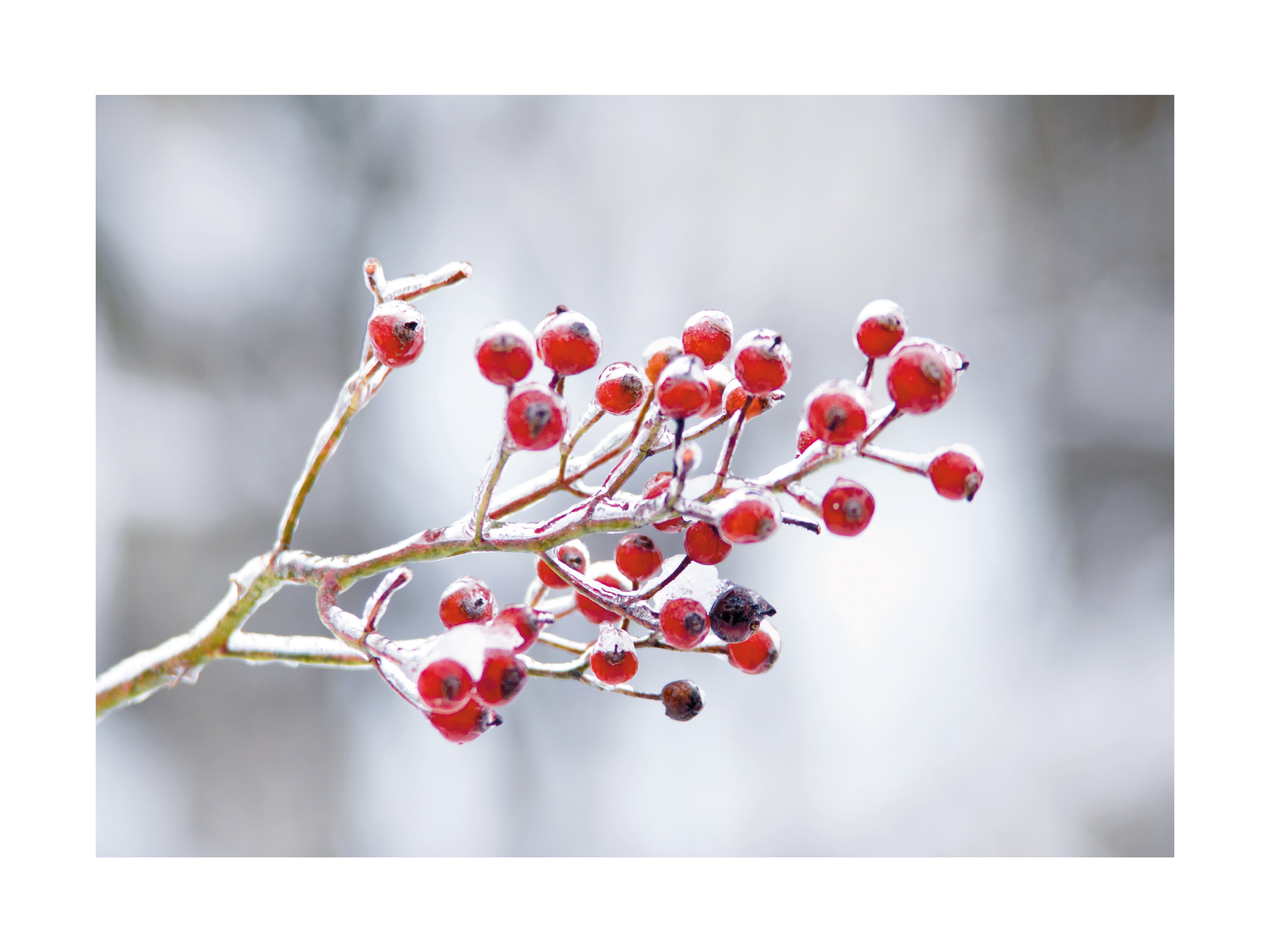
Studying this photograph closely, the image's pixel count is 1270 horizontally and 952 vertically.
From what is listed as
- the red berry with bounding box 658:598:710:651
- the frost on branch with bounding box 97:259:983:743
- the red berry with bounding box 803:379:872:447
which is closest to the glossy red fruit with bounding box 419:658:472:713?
the frost on branch with bounding box 97:259:983:743

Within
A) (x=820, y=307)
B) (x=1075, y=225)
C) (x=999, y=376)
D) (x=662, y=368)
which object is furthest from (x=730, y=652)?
(x=1075, y=225)

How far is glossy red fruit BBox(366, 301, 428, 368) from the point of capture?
0.40 metres

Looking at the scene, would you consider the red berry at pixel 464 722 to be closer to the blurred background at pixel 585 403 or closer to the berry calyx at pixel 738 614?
the berry calyx at pixel 738 614

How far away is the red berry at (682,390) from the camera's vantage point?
321 mm

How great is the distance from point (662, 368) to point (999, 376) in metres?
1.61

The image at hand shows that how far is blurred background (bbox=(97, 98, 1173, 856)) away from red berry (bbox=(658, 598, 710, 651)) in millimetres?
1147

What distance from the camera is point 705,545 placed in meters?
0.36

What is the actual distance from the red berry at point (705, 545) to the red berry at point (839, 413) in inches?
2.9

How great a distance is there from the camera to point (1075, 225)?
1.75m

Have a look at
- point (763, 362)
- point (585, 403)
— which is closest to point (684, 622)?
point (763, 362)

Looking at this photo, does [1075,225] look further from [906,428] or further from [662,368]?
[662,368]

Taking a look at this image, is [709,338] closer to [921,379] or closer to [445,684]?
[921,379]

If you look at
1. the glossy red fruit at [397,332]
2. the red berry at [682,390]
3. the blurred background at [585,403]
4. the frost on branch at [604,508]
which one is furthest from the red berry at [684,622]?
the blurred background at [585,403]

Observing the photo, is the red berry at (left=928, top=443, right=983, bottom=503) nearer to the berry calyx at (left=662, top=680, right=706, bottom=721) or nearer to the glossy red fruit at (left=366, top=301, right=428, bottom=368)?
the berry calyx at (left=662, top=680, right=706, bottom=721)
